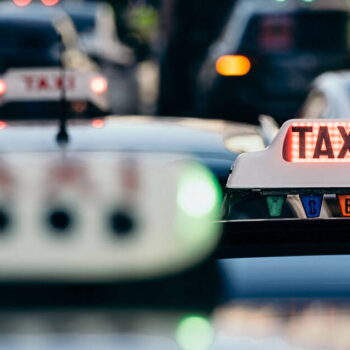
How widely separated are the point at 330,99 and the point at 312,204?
4.84 meters

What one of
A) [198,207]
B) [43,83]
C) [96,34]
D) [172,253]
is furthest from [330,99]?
[96,34]

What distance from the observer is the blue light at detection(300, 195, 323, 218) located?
135 inches

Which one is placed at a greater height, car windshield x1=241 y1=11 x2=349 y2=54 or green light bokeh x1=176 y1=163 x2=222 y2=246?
green light bokeh x1=176 y1=163 x2=222 y2=246

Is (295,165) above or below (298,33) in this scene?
above

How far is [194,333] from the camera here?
3221mm

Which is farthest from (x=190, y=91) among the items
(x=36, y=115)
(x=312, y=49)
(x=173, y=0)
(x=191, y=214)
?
(x=191, y=214)

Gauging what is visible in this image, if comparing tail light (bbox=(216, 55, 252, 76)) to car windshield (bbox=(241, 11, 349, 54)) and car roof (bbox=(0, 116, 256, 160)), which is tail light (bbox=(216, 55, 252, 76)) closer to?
car windshield (bbox=(241, 11, 349, 54))

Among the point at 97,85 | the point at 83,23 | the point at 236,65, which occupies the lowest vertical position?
the point at 83,23

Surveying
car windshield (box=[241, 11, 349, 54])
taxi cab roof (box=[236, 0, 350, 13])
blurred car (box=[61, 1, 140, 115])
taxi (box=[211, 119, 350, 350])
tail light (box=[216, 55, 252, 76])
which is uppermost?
taxi (box=[211, 119, 350, 350])

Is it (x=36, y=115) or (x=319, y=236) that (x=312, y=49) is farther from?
(x=319, y=236)

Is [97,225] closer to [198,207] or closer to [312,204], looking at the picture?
[198,207]

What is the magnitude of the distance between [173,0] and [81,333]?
1726cm

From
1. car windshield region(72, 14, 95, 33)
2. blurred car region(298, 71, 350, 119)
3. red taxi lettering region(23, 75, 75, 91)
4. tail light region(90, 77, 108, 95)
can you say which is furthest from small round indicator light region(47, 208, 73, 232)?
car windshield region(72, 14, 95, 33)

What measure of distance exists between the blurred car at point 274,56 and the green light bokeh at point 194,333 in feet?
28.7
